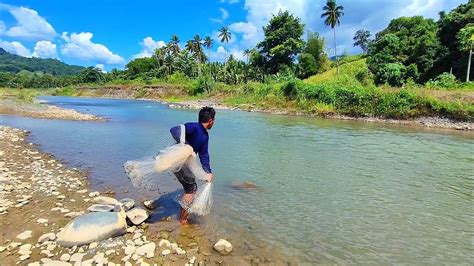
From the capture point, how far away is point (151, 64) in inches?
4727

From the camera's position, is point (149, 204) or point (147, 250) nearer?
point (147, 250)

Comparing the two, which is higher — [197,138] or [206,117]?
[206,117]

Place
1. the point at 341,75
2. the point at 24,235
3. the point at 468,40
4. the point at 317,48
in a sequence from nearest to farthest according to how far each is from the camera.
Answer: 1. the point at 24,235
2. the point at 468,40
3. the point at 341,75
4. the point at 317,48

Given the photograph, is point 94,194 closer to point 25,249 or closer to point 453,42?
point 25,249

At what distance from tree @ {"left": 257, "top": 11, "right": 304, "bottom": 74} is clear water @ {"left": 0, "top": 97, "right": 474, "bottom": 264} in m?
49.4

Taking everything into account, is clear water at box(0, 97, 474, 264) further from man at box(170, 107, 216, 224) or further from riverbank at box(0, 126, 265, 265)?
man at box(170, 107, 216, 224)

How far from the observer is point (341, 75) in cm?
5256

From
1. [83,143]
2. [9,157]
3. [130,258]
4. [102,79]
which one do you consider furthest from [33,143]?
[102,79]

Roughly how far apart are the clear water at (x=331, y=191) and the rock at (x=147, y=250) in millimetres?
1342

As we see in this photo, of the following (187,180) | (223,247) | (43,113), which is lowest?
(223,247)

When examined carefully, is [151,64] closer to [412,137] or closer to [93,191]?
[412,137]

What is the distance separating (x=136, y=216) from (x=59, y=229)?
53.3 inches

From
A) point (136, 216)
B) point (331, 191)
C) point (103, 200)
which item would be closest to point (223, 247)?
point (136, 216)

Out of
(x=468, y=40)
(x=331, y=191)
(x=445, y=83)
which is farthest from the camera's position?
(x=445, y=83)
